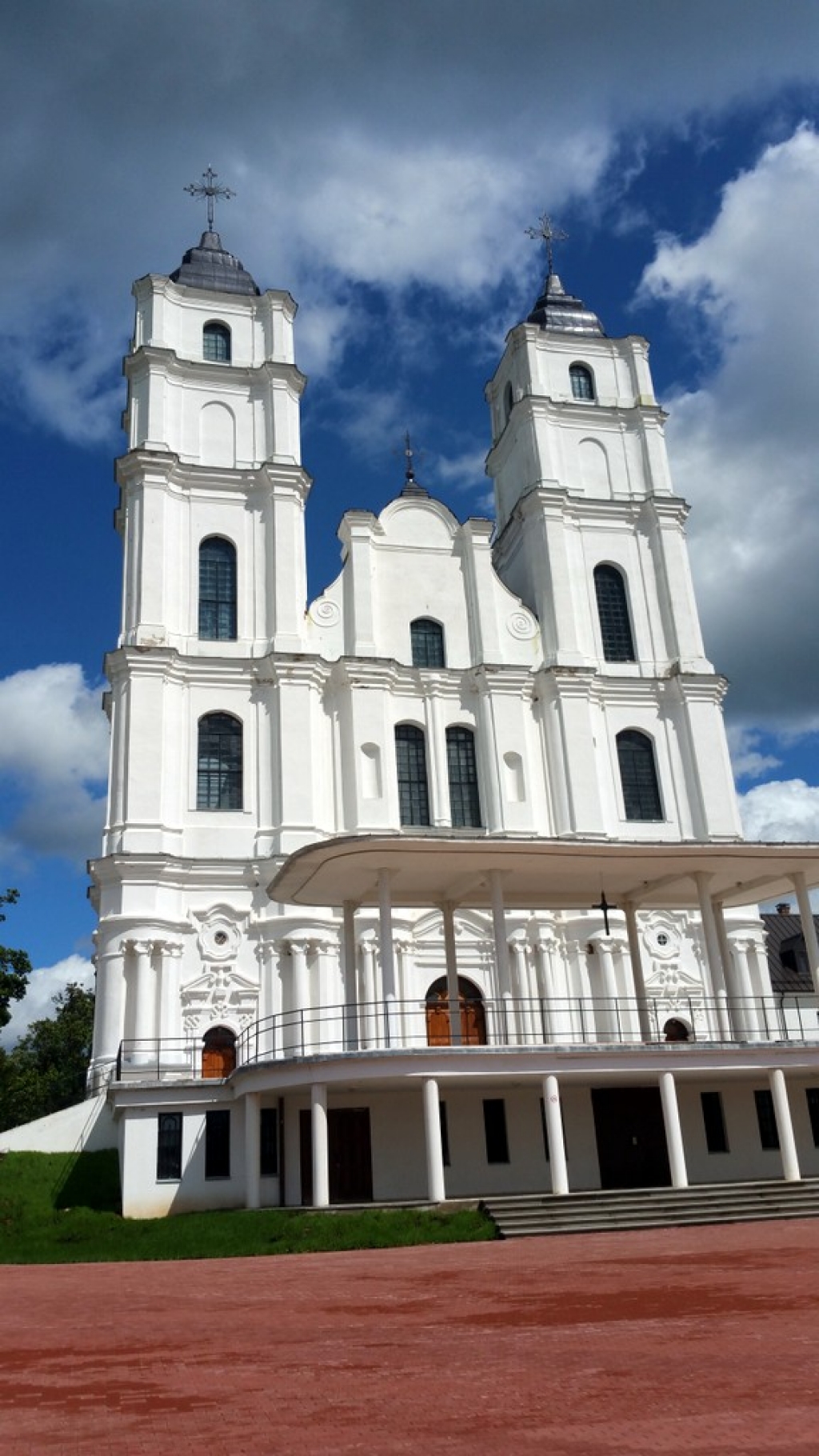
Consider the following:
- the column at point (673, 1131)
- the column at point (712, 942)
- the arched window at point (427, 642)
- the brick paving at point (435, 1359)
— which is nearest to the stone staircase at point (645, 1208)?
the column at point (673, 1131)

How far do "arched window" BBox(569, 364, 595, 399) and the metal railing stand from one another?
23.2m

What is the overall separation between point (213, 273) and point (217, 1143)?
31.4m

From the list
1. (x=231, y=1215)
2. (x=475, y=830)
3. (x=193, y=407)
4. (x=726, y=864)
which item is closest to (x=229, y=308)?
(x=193, y=407)

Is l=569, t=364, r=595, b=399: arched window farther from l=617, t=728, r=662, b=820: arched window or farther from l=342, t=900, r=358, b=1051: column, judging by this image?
l=342, t=900, r=358, b=1051: column

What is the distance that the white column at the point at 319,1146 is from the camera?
22.1 m

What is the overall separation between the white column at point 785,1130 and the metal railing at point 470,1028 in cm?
218

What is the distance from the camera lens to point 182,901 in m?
33.5

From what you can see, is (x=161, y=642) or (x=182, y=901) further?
(x=161, y=642)

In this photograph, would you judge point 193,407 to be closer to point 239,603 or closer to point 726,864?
point 239,603

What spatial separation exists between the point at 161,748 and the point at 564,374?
22343 mm

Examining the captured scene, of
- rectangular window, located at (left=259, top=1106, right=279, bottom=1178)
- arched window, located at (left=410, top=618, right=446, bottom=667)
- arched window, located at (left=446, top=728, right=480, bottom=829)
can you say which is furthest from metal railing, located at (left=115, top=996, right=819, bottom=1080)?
arched window, located at (left=410, top=618, right=446, bottom=667)

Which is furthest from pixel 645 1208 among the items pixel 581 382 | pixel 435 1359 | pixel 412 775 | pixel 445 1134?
pixel 581 382

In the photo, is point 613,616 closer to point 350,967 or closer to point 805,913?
point 805,913

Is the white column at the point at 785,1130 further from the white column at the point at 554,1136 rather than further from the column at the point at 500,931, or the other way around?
the column at the point at 500,931
